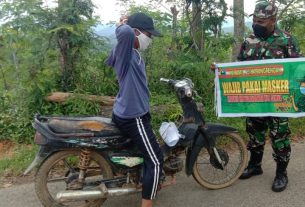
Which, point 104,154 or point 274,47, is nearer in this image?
point 104,154

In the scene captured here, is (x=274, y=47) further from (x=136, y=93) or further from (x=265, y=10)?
(x=136, y=93)

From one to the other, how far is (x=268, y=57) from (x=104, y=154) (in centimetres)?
193

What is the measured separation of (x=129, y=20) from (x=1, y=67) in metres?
3.67

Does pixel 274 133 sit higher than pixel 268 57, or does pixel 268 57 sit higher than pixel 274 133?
pixel 268 57

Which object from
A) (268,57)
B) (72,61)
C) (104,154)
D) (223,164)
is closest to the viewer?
(104,154)

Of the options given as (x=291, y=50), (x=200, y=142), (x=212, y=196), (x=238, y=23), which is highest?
(x=238, y=23)

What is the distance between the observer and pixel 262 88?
425cm

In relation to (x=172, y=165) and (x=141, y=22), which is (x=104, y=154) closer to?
(x=172, y=165)

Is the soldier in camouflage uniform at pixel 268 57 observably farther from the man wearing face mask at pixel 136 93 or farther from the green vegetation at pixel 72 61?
the green vegetation at pixel 72 61

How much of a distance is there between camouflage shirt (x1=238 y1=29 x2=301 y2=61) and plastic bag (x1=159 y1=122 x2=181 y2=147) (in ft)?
3.79

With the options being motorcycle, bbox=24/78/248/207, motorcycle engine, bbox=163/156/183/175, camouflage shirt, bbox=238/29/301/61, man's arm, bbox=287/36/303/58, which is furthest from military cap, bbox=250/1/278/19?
motorcycle engine, bbox=163/156/183/175

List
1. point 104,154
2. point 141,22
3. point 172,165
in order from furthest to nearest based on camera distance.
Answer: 1. point 172,165
2. point 104,154
3. point 141,22

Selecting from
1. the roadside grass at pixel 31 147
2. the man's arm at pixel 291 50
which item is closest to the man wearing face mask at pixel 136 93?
the man's arm at pixel 291 50

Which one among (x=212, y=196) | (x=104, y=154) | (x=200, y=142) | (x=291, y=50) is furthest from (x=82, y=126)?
(x=291, y=50)
